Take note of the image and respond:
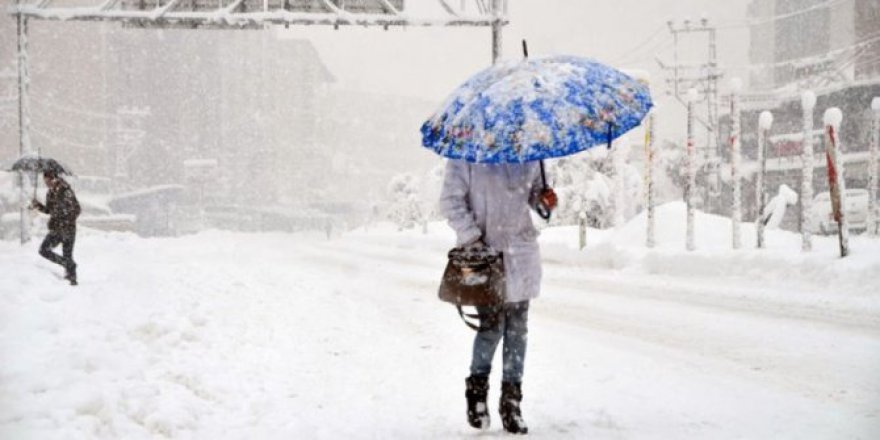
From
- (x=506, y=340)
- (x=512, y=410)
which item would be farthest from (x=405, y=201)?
(x=512, y=410)

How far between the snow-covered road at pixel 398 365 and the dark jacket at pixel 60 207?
6.92ft

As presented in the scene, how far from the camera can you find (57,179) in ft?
36.6

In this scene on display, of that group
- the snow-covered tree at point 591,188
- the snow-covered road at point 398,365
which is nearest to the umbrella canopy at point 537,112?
the snow-covered road at point 398,365

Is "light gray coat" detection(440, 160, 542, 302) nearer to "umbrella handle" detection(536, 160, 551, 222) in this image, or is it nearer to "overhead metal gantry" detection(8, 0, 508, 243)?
"umbrella handle" detection(536, 160, 551, 222)

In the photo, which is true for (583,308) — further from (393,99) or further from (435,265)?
(393,99)

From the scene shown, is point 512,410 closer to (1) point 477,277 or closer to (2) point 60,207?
(1) point 477,277

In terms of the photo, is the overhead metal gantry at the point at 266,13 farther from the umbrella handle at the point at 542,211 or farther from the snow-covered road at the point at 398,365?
the umbrella handle at the point at 542,211

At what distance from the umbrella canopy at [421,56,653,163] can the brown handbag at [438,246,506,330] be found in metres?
0.56

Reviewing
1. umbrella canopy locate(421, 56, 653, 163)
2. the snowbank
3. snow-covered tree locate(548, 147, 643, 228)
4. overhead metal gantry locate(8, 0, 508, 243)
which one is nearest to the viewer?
umbrella canopy locate(421, 56, 653, 163)

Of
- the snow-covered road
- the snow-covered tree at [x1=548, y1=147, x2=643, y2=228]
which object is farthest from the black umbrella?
the snow-covered tree at [x1=548, y1=147, x2=643, y2=228]

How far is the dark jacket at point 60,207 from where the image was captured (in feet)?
37.0

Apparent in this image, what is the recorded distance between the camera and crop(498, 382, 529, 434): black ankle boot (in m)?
4.05

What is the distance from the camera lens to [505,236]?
13.3 ft

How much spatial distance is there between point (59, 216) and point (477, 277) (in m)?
9.94
